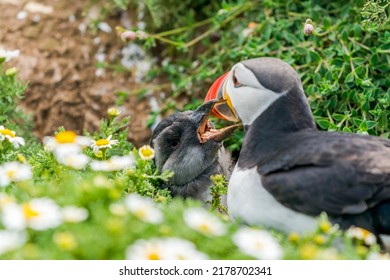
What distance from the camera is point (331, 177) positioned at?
3158 millimetres

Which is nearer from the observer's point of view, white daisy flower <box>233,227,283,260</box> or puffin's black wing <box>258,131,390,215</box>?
white daisy flower <box>233,227,283,260</box>

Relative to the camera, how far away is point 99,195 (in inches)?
112

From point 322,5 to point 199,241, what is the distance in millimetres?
3236

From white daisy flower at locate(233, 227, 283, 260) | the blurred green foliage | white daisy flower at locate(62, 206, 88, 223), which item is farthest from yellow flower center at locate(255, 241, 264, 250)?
the blurred green foliage

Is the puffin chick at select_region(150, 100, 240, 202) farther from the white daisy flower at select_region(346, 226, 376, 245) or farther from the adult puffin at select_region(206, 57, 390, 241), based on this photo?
the white daisy flower at select_region(346, 226, 376, 245)

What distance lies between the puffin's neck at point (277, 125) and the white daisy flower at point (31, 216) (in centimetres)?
112

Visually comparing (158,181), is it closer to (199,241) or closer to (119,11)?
(199,241)

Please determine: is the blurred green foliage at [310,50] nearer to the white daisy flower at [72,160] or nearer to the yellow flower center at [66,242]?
the white daisy flower at [72,160]

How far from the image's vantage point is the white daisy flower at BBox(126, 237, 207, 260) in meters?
2.55

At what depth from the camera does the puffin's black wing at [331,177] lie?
3.13m

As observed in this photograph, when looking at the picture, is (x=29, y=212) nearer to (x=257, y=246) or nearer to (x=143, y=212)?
(x=143, y=212)

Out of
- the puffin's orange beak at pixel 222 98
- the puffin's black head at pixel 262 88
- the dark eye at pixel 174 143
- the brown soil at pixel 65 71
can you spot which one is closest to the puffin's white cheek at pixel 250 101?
the puffin's black head at pixel 262 88

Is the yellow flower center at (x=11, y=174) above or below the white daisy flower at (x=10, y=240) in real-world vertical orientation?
below
